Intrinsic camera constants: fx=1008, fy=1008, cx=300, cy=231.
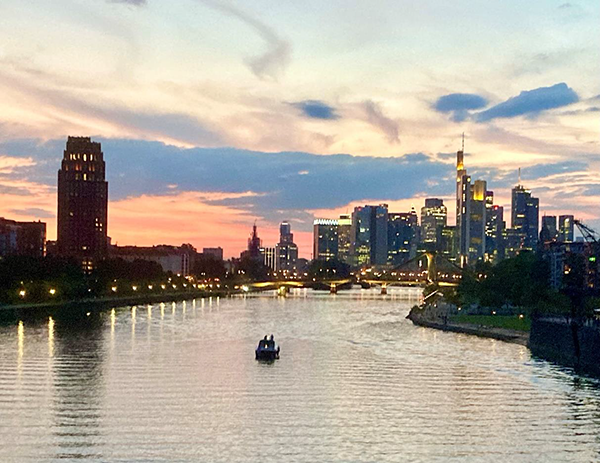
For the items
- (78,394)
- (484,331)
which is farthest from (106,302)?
(78,394)

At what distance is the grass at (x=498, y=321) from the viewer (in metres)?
89.6

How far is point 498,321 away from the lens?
9775 cm

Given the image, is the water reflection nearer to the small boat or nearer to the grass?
the small boat

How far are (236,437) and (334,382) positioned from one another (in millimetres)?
16376

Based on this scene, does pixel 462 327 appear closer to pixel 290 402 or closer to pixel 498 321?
pixel 498 321

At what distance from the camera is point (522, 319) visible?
97.8 metres

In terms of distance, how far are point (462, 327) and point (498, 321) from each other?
5.86m

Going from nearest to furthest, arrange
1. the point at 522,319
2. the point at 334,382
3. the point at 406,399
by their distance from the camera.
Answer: the point at 406,399, the point at 334,382, the point at 522,319

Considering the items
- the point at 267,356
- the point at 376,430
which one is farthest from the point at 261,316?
the point at 376,430

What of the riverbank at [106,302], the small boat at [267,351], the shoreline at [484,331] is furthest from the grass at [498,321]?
the riverbank at [106,302]

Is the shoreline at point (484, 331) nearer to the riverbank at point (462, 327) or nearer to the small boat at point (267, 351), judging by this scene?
the riverbank at point (462, 327)

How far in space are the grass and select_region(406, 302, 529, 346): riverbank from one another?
1066 mm

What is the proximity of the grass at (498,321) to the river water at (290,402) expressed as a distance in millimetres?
10047

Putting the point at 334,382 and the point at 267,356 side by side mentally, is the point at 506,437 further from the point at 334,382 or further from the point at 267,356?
the point at 267,356
